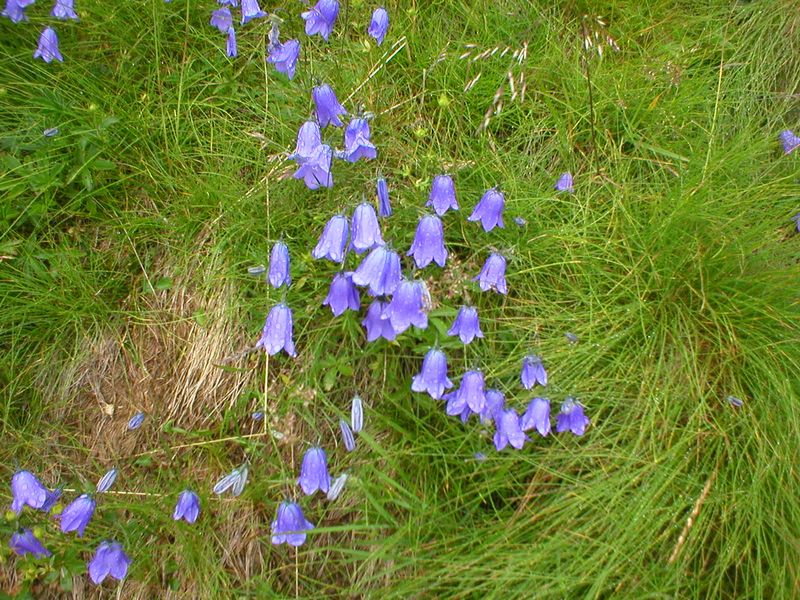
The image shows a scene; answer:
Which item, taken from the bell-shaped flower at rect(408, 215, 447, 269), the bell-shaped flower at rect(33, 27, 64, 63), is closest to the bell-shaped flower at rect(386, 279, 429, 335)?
the bell-shaped flower at rect(408, 215, 447, 269)

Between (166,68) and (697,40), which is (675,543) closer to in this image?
(697,40)

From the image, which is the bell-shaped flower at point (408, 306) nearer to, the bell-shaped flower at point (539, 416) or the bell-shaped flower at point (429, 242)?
the bell-shaped flower at point (429, 242)

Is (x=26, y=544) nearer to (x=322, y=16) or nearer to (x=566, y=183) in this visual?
(x=322, y=16)

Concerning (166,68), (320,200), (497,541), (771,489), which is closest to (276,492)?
(497,541)

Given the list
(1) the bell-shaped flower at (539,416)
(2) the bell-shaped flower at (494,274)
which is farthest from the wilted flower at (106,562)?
(2) the bell-shaped flower at (494,274)

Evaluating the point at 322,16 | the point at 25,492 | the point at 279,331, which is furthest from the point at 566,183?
the point at 25,492
